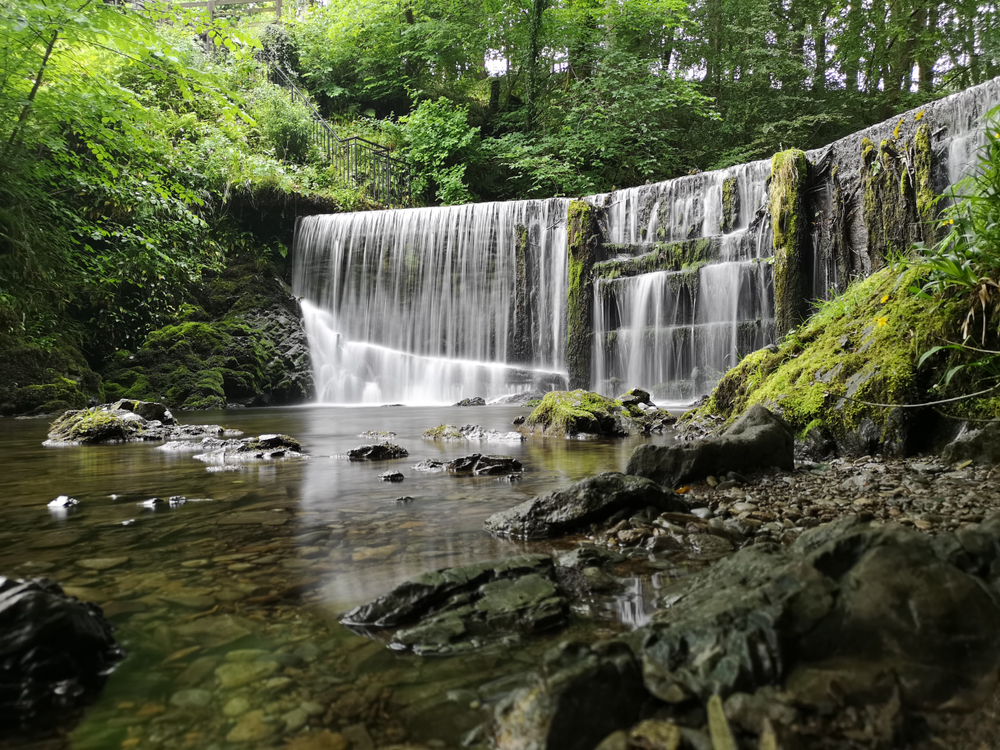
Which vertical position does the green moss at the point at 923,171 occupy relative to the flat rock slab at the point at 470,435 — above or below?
above

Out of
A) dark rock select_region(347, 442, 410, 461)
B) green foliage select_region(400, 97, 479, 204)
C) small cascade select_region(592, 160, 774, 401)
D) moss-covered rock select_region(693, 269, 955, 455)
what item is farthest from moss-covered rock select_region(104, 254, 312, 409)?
moss-covered rock select_region(693, 269, 955, 455)

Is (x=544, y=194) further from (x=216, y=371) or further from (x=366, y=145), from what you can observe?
(x=216, y=371)

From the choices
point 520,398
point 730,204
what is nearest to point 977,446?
point 520,398

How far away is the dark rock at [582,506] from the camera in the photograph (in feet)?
8.84

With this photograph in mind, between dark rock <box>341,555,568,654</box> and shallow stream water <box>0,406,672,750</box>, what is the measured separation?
0.07m

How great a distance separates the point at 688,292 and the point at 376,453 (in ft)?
29.3

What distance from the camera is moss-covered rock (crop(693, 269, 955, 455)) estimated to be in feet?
12.4

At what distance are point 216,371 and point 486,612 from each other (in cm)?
1301

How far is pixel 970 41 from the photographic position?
19.0 meters

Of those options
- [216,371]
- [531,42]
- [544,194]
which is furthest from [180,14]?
[531,42]

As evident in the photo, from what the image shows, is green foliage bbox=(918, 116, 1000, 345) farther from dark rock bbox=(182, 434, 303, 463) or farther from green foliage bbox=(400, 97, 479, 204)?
green foliage bbox=(400, 97, 479, 204)

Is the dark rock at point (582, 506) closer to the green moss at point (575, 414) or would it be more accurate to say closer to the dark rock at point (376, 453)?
the dark rock at point (376, 453)

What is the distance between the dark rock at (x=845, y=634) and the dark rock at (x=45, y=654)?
4.28 feet

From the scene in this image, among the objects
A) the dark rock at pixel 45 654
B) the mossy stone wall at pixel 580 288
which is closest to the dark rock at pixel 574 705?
the dark rock at pixel 45 654
